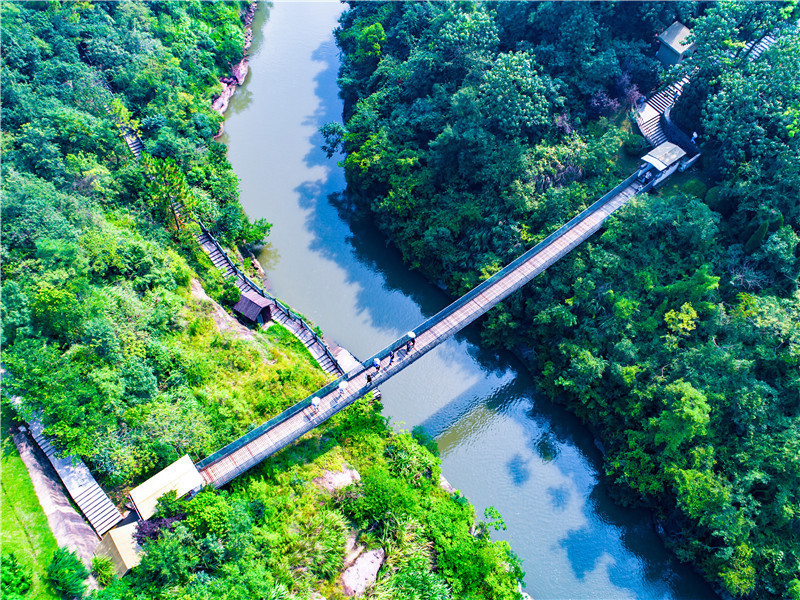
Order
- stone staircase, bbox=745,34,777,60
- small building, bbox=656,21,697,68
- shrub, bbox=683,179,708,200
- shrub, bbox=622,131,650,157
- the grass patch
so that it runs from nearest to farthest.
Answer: the grass patch < shrub, bbox=683,179,708,200 < stone staircase, bbox=745,34,777,60 < shrub, bbox=622,131,650,157 < small building, bbox=656,21,697,68

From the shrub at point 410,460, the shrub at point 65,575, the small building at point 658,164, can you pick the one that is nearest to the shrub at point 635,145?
the small building at point 658,164

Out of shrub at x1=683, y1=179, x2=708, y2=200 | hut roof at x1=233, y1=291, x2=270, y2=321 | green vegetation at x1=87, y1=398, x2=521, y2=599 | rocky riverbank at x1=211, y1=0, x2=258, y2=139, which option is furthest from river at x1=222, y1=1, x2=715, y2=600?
shrub at x1=683, y1=179, x2=708, y2=200

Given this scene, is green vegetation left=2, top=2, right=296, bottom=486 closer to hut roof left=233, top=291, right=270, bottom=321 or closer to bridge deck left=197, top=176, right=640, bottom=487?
hut roof left=233, top=291, right=270, bottom=321

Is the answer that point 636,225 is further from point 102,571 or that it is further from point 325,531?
point 102,571

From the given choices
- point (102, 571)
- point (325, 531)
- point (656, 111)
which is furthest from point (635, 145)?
point (102, 571)

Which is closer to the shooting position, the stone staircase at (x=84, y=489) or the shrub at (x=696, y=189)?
the stone staircase at (x=84, y=489)

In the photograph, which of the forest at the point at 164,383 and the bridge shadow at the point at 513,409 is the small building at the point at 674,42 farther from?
the forest at the point at 164,383

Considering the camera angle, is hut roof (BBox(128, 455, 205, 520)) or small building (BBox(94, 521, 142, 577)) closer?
small building (BBox(94, 521, 142, 577))
